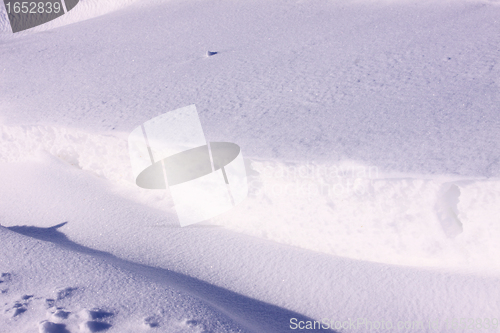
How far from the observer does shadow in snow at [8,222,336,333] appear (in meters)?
1.13

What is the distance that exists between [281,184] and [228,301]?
449 millimetres

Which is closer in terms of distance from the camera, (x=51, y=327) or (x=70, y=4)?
(x=51, y=327)

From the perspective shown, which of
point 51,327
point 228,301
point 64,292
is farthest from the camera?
point 228,301

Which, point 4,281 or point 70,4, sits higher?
point 70,4

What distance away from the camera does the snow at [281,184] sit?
117 centimetres

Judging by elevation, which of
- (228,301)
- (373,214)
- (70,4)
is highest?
(70,4)

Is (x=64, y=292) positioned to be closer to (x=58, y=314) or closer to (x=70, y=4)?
(x=58, y=314)

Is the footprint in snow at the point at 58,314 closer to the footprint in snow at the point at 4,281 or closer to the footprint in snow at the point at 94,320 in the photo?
the footprint in snow at the point at 94,320

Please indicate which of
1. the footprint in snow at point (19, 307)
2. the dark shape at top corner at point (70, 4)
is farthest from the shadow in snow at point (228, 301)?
the dark shape at top corner at point (70, 4)

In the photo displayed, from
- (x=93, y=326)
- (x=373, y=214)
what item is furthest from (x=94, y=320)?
(x=373, y=214)

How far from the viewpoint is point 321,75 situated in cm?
179

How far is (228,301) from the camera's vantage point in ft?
4.03

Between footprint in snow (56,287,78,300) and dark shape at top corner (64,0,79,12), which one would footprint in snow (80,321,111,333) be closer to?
footprint in snow (56,287,78,300)

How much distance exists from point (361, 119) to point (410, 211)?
42cm
